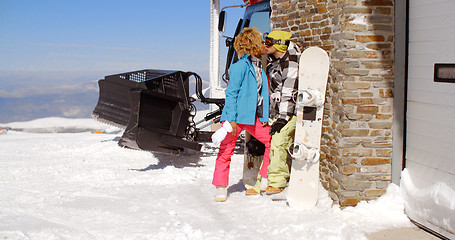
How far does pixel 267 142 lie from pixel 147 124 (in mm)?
2057

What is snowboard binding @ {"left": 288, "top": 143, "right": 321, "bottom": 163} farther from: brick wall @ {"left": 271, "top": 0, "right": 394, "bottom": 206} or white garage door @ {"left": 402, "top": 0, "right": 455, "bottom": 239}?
white garage door @ {"left": 402, "top": 0, "right": 455, "bottom": 239}

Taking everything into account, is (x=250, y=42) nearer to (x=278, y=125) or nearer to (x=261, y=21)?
(x=278, y=125)

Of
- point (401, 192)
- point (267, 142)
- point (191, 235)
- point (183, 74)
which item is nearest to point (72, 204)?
point (191, 235)

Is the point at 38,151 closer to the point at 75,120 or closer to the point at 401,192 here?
the point at 401,192

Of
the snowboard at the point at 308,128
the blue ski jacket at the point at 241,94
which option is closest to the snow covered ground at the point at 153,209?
the snowboard at the point at 308,128

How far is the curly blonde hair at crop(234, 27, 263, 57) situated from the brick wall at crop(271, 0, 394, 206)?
2.39 feet

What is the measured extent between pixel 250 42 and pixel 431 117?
1.94 metres

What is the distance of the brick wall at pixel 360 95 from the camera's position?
14.5ft

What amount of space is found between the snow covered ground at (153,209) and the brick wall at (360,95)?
0.81ft

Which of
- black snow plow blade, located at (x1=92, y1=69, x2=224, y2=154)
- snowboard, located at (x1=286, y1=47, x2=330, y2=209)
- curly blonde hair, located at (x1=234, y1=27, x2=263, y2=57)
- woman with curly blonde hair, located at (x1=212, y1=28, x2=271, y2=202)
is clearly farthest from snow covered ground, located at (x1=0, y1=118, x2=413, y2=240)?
curly blonde hair, located at (x1=234, y1=27, x2=263, y2=57)

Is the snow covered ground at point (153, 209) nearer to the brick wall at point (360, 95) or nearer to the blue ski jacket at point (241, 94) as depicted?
the brick wall at point (360, 95)

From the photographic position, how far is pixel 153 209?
4.80m

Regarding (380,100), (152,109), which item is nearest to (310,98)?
(380,100)

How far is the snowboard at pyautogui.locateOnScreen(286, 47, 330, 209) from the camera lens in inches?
182
